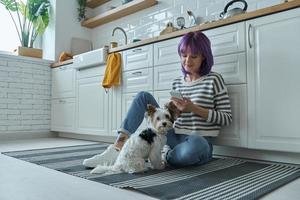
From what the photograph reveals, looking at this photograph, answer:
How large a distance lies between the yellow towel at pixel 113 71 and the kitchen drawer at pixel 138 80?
64 mm

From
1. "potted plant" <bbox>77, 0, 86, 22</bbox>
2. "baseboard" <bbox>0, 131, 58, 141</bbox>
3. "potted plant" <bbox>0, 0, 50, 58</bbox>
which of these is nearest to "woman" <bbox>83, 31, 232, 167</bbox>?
"baseboard" <bbox>0, 131, 58, 141</bbox>

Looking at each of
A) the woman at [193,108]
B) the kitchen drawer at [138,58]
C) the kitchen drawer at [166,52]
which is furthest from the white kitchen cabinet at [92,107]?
the woman at [193,108]

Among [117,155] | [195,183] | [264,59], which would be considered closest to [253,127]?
[264,59]

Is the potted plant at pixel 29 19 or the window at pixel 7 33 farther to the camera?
the window at pixel 7 33

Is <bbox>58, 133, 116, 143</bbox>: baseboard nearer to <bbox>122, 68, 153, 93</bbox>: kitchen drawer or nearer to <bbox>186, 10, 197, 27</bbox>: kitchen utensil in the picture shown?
<bbox>122, 68, 153, 93</bbox>: kitchen drawer

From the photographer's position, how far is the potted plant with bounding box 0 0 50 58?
3.54 metres

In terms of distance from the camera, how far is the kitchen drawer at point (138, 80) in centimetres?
238

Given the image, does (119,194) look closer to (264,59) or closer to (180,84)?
(180,84)

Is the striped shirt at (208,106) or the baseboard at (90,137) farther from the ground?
the striped shirt at (208,106)

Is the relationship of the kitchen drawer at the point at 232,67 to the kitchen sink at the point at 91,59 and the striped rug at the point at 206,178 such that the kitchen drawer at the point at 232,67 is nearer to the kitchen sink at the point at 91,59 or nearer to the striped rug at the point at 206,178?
the striped rug at the point at 206,178

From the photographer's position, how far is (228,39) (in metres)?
1.90

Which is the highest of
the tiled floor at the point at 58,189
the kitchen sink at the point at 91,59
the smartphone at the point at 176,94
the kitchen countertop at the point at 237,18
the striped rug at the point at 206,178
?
the kitchen countertop at the point at 237,18

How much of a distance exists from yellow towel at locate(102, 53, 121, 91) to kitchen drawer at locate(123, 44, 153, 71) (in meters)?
0.07

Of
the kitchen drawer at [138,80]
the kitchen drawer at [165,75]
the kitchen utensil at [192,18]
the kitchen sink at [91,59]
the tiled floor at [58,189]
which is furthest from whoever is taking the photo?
the kitchen sink at [91,59]
